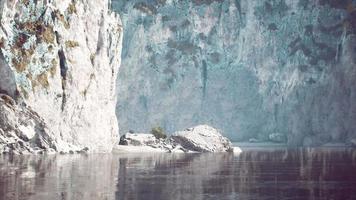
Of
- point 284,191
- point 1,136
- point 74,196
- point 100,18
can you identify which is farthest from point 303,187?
point 100,18

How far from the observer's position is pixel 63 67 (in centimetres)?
10900

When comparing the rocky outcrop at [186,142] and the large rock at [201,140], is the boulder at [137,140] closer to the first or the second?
the rocky outcrop at [186,142]

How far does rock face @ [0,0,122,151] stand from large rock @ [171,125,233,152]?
15916 millimetres

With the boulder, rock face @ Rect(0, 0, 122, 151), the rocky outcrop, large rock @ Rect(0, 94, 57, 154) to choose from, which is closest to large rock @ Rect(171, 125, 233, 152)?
the rocky outcrop

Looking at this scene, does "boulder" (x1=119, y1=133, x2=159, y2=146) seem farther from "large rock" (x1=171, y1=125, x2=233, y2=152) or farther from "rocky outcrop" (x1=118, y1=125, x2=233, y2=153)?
"large rock" (x1=171, y1=125, x2=233, y2=152)

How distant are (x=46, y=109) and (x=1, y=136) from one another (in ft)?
38.8

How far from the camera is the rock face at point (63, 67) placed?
97000 mm

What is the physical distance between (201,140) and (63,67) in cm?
3954

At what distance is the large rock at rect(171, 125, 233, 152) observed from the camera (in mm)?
127875

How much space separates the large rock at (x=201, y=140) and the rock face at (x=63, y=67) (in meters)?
15.9

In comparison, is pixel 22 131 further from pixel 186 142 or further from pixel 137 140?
pixel 186 142

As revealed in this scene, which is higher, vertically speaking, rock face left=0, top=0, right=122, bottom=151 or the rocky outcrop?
rock face left=0, top=0, right=122, bottom=151

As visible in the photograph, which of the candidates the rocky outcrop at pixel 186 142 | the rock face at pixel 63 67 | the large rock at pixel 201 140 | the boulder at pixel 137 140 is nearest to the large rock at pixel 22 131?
the rock face at pixel 63 67

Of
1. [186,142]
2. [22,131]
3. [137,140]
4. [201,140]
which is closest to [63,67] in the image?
[22,131]
